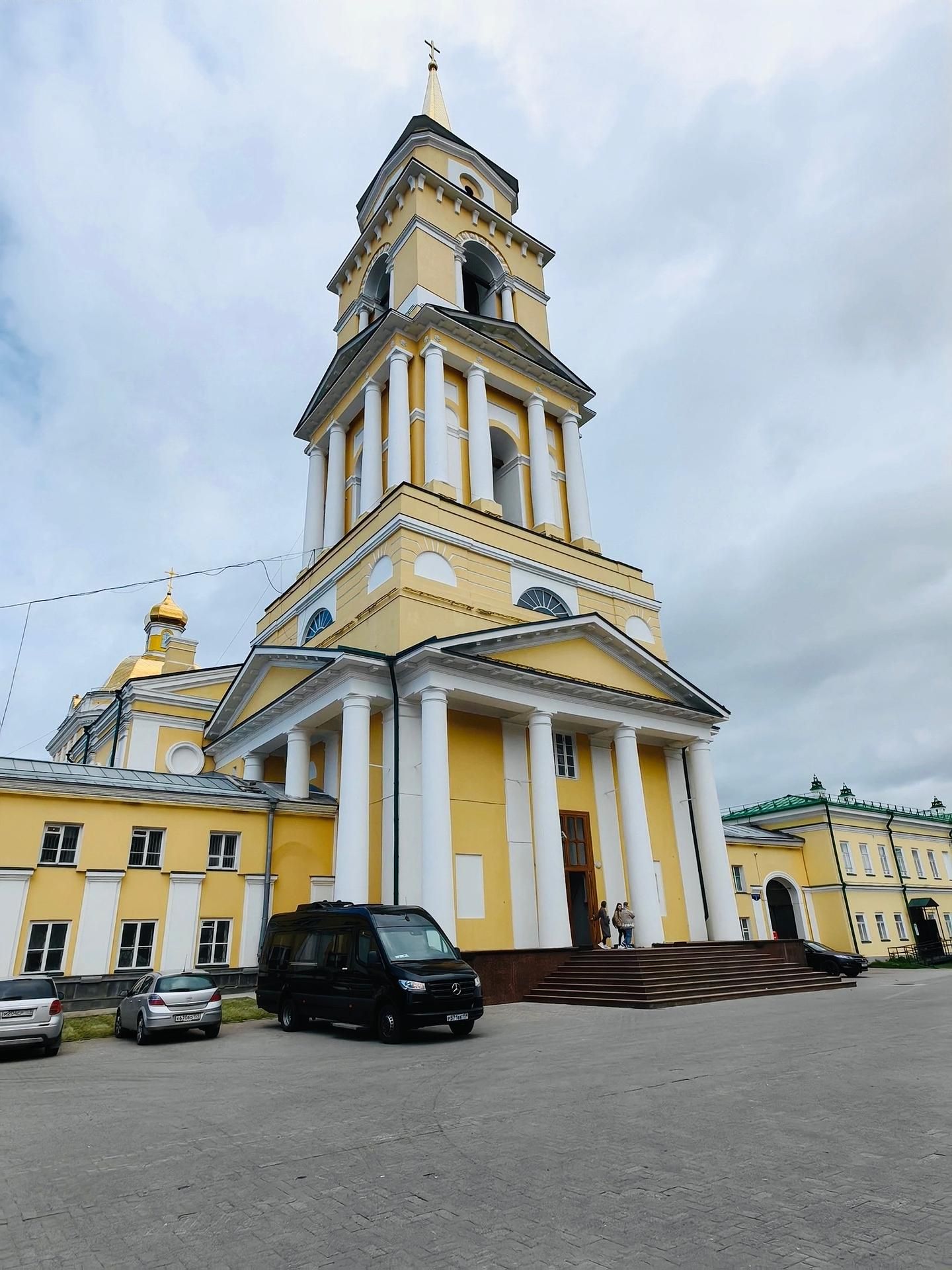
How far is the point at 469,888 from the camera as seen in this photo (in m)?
19.9

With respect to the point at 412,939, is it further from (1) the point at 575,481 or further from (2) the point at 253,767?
(1) the point at 575,481

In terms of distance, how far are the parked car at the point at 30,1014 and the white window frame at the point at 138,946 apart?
16.3 feet

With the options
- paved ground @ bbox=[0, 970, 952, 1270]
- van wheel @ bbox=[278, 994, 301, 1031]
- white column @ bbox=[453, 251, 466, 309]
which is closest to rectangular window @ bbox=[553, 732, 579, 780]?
van wheel @ bbox=[278, 994, 301, 1031]

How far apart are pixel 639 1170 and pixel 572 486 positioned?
26816mm

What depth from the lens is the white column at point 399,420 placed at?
25688 millimetres

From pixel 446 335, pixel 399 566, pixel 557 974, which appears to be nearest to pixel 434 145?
pixel 446 335

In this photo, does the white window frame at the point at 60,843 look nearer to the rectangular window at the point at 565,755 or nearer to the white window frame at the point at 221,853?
the white window frame at the point at 221,853

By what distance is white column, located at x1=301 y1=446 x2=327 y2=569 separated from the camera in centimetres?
3022

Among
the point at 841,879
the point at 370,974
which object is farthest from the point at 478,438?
the point at 841,879

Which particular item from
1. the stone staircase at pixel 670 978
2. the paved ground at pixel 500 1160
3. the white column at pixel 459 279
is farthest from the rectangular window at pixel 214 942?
the white column at pixel 459 279

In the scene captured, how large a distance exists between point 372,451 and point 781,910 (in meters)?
26.8

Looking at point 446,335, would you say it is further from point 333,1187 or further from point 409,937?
point 333,1187

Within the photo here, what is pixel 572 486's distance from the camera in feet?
98.8

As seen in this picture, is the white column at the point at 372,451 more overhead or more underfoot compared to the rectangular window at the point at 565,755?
Result: more overhead
